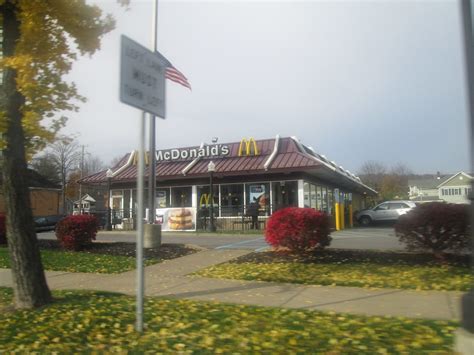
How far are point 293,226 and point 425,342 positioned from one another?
18.8 ft

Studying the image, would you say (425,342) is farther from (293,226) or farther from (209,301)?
(293,226)

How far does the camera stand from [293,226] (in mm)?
10047

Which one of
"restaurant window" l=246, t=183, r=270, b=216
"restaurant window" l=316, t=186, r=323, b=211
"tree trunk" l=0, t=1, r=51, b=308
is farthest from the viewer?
"restaurant window" l=316, t=186, r=323, b=211

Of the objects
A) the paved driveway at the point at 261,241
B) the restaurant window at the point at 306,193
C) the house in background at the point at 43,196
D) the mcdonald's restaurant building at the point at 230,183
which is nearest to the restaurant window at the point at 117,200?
the mcdonald's restaurant building at the point at 230,183

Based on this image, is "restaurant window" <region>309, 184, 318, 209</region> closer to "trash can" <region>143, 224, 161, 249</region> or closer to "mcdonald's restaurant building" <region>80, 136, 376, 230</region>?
"mcdonald's restaurant building" <region>80, 136, 376, 230</region>

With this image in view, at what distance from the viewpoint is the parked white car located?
93.3 feet

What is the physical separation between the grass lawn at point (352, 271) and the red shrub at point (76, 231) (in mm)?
5393

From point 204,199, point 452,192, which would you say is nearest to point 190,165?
point 204,199

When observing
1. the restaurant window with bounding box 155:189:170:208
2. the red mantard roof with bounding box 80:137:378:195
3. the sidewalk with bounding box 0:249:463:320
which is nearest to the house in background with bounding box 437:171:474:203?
the red mantard roof with bounding box 80:137:378:195

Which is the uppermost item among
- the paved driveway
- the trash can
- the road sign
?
the road sign

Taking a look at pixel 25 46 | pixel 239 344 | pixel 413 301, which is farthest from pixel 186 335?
pixel 25 46

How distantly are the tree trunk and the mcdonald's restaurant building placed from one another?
633 inches

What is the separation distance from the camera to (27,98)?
6113mm

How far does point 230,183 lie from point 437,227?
1638cm
